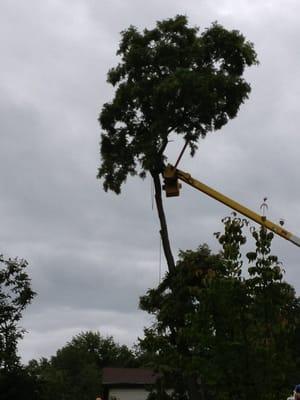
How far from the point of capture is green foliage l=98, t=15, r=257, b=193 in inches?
1468

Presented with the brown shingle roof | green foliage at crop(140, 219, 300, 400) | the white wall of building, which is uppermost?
the brown shingle roof

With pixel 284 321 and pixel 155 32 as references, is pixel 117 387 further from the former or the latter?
pixel 284 321

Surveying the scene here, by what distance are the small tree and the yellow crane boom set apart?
524 mm

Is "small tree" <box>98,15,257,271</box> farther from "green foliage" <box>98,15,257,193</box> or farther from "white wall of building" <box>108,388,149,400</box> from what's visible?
"white wall of building" <box>108,388,149,400</box>

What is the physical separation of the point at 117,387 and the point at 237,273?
169 feet

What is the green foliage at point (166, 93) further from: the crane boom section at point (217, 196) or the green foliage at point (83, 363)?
the green foliage at point (83, 363)

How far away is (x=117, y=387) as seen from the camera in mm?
66312

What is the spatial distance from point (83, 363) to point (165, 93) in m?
86.3

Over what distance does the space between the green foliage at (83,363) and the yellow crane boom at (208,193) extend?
65226 millimetres

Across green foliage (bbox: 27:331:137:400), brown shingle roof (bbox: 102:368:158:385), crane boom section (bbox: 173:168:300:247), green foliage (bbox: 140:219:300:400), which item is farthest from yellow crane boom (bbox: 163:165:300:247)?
green foliage (bbox: 27:331:137:400)

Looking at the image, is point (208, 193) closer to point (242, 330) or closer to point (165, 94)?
point (165, 94)

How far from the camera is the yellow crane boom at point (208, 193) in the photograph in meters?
37.3

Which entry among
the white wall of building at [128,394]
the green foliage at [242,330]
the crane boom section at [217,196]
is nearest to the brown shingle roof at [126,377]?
the white wall of building at [128,394]

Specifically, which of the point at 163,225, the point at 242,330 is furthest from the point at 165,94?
the point at 242,330
